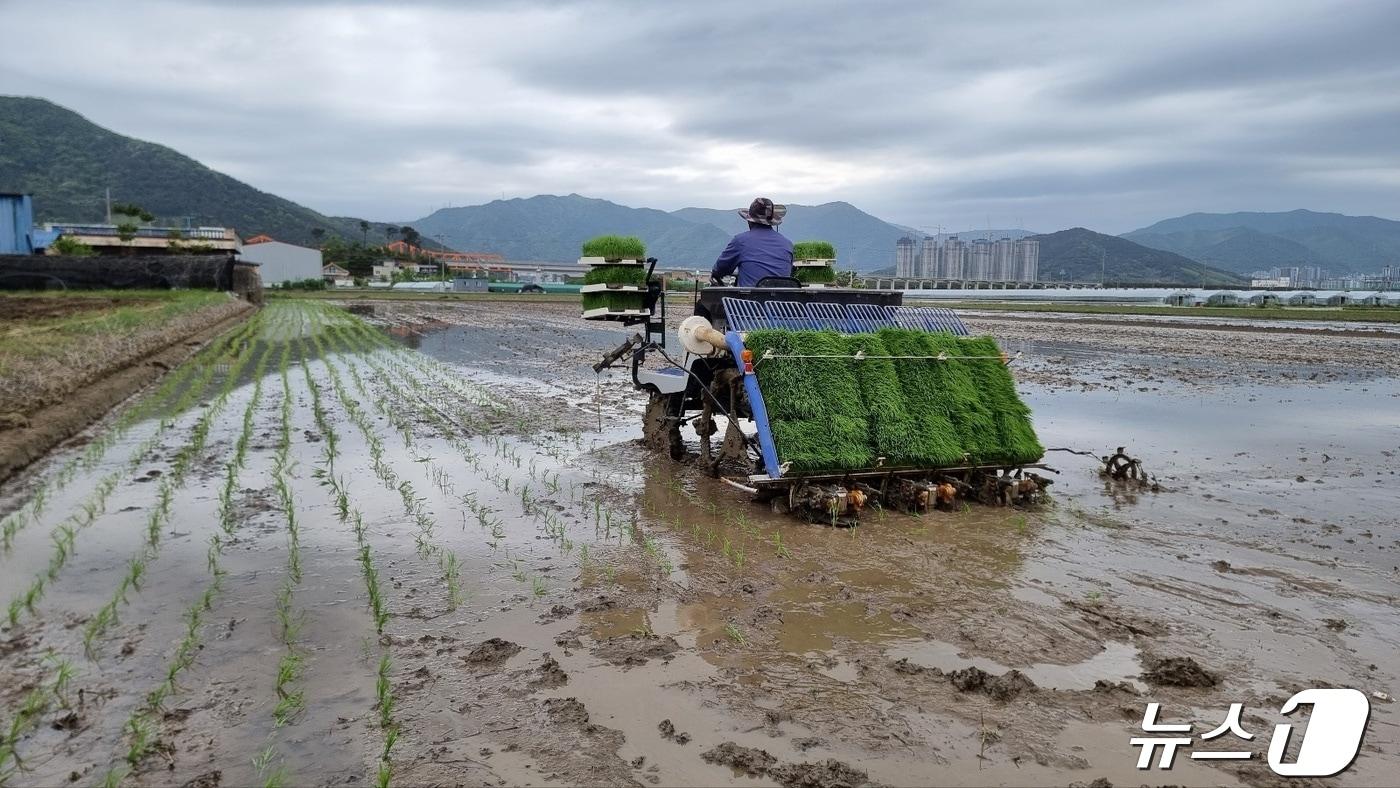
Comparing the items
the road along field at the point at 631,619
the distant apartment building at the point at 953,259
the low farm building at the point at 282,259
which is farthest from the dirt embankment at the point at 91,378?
the distant apartment building at the point at 953,259

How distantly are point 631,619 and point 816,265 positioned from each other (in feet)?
19.7

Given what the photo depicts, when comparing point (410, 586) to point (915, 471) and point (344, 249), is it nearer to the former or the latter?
point (915, 471)

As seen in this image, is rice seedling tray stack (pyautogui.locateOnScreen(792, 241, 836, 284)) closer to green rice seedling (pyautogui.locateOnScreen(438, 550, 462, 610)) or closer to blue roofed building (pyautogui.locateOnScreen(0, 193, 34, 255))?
green rice seedling (pyautogui.locateOnScreen(438, 550, 462, 610))

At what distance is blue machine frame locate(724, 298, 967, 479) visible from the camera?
21.6ft

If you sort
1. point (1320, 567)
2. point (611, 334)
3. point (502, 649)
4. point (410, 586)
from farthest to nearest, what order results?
point (611, 334)
point (1320, 567)
point (410, 586)
point (502, 649)

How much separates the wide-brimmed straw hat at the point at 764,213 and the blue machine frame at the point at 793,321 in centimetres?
100

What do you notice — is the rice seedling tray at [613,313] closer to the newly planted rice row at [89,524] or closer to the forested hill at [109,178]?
the newly planted rice row at [89,524]

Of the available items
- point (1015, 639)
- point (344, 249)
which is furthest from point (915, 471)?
point (344, 249)

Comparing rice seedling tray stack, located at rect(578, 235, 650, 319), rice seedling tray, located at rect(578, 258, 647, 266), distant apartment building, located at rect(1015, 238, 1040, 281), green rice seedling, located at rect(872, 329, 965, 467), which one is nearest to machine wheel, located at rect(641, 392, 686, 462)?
rice seedling tray stack, located at rect(578, 235, 650, 319)

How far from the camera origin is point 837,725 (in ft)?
11.4

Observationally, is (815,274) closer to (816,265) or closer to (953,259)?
(816,265)

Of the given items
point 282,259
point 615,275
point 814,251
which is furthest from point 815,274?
point 282,259

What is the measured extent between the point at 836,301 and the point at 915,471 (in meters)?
2.01

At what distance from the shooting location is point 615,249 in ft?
27.9
